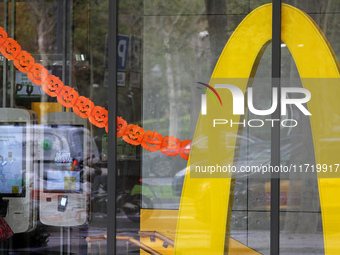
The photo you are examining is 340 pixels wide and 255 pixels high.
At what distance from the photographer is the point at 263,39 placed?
234 inches

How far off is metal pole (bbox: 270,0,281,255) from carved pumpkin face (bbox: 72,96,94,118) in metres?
1.87

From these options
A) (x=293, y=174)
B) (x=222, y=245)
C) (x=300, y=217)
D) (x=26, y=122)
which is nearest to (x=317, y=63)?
(x=293, y=174)

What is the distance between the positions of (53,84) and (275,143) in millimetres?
2380

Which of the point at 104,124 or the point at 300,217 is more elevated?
the point at 104,124

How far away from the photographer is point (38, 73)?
6543 mm

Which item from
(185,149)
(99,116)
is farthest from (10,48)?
(185,149)

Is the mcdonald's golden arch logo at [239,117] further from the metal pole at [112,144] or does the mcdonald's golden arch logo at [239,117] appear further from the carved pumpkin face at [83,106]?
the carved pumpkin face at [83,106]

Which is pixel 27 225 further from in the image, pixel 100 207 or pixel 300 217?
pixel 300 217

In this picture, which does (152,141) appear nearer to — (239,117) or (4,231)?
(239,117)

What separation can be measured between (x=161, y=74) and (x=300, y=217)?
1979mm

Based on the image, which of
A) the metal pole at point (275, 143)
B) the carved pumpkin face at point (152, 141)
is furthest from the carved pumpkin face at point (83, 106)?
the metal pole at point (275, 143)

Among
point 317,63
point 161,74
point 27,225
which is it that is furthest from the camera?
point 27,225

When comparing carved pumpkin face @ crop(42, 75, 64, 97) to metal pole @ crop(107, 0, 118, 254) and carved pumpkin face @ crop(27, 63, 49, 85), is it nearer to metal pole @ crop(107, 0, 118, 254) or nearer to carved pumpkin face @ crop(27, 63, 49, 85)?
carved pumpkin face @ crop(27, 63, 49, 85)

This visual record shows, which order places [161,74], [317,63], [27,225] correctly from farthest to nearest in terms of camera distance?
1. [27,225]
2. [161,74]
3. [317,63]
